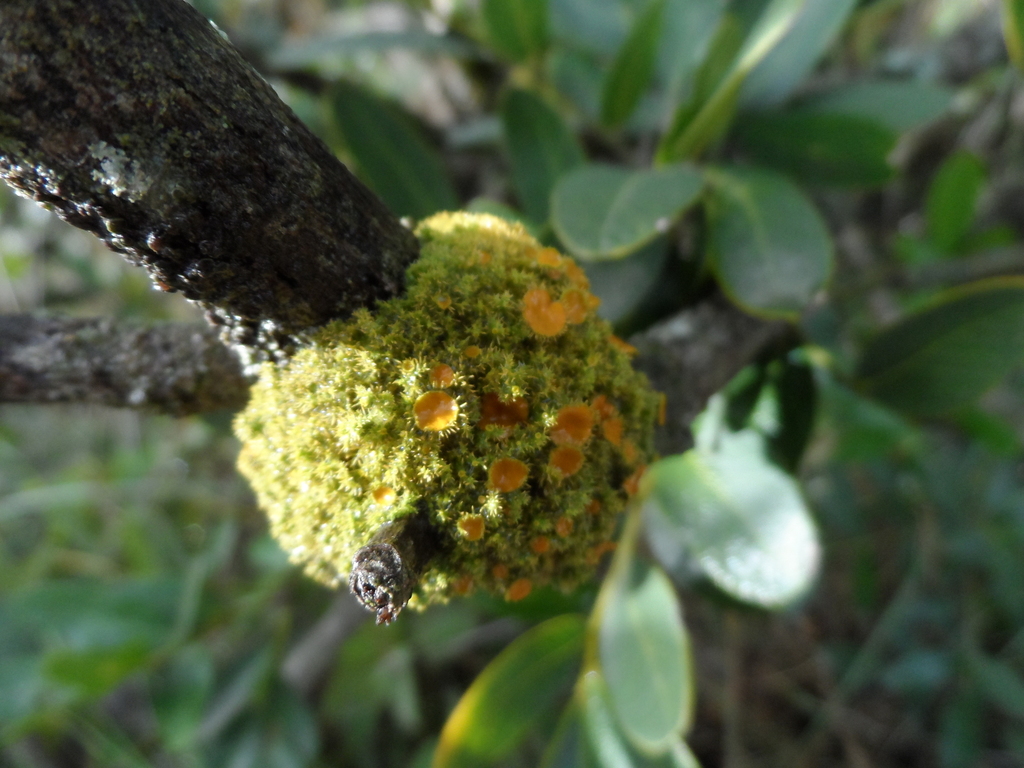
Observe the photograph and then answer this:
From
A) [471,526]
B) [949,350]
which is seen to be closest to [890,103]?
[949,350]

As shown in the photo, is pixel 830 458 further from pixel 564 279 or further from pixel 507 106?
pixel 564 279

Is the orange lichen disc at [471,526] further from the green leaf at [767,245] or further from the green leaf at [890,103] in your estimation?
the green leaf at [890,103]

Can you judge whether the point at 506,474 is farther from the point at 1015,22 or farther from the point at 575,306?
the point at 1015,22

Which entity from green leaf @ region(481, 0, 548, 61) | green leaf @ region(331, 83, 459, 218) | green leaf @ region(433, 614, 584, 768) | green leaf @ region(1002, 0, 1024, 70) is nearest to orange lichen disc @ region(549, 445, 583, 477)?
green leaf @ region(433, 614, 584, 768)

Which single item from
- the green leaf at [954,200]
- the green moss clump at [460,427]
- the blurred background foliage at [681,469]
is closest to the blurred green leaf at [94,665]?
the blurred background foliage at [681,469]

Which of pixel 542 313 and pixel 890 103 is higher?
pixel 890 103

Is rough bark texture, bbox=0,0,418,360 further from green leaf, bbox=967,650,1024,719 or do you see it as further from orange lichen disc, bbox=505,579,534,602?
green leaf, bbox=967,650,1024,719

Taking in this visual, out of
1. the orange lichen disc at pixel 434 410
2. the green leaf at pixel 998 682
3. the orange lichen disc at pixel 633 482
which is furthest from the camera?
the green leaf at pixel 998 682
